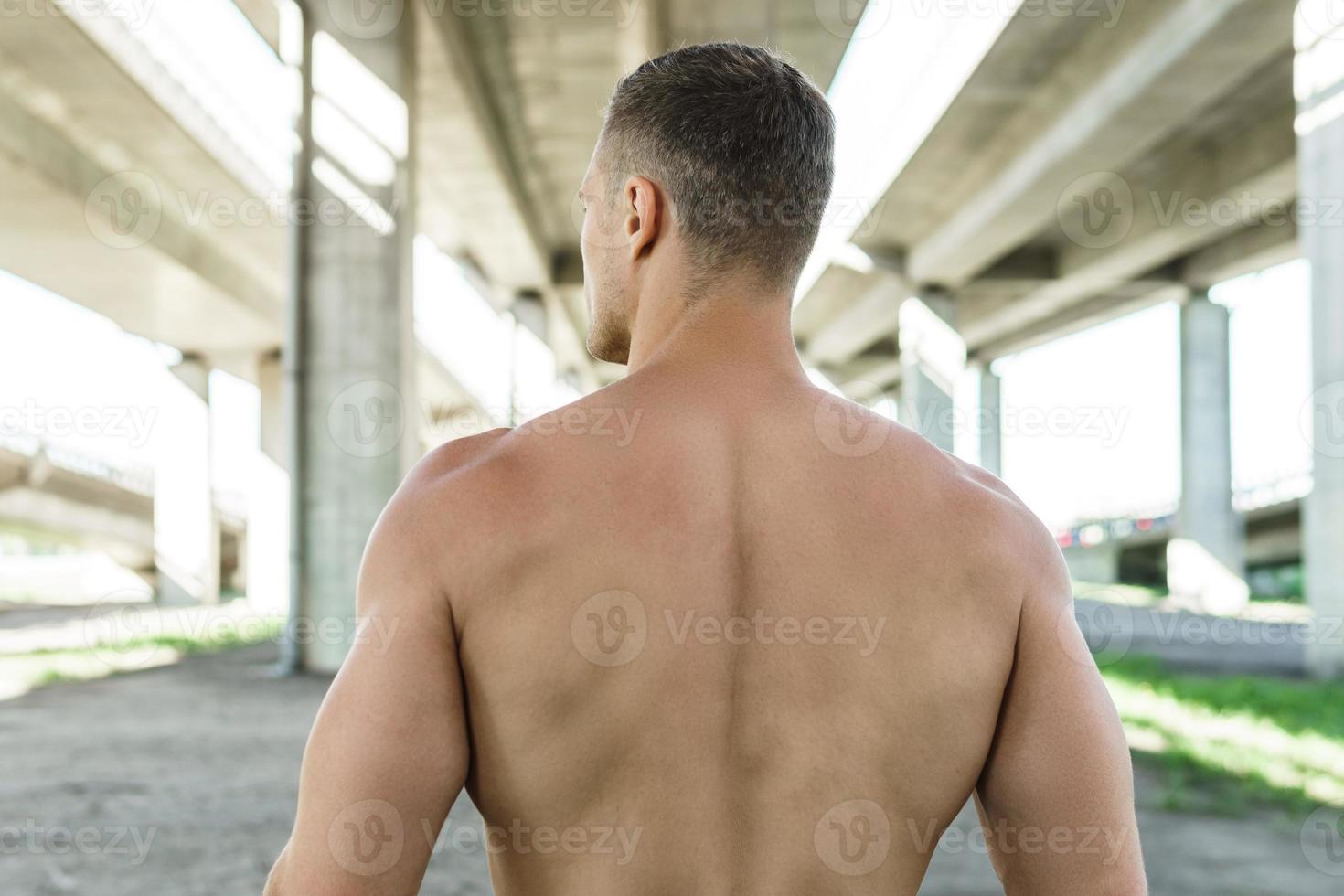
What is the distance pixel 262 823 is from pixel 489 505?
6227 mm

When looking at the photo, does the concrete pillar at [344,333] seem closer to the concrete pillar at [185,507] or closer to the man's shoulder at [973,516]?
the man's shoulder at [973,516]

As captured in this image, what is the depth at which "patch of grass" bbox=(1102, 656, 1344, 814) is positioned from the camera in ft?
25.1

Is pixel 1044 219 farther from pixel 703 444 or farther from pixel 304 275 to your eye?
pixel 703 444

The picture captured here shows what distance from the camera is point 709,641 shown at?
58.1 inches

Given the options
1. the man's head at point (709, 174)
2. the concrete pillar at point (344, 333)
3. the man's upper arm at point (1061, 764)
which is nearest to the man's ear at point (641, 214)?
the man's head at point (709, 174)

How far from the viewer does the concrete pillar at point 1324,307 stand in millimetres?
11922

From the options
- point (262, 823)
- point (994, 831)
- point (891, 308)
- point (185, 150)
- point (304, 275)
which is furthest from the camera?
point (891, 308)

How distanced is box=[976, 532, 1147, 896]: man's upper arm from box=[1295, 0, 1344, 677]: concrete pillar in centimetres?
1220

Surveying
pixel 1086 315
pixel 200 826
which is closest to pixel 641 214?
pixel 200 826

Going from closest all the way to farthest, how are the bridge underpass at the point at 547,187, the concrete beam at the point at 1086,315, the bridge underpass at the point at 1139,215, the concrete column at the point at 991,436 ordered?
the bridge underpass at the point at 1139,215
the bridge underpass at the point at 547,187
the concrete beam at the point at 1086,315
the concrete column at the point at 991,436

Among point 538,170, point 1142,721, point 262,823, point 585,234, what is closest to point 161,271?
point 538,170

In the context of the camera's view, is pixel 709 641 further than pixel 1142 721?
No

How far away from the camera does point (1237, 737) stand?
957 centimetres

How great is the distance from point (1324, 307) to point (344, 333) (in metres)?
11.4
